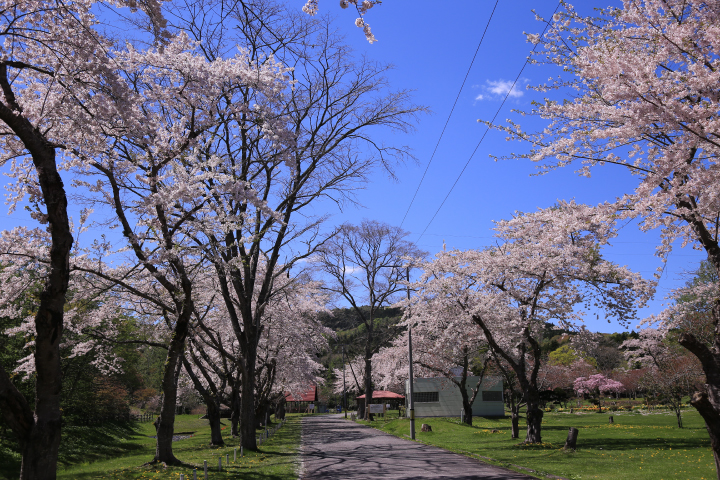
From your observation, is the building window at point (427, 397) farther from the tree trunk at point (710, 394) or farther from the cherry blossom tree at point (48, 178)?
the cherry blossom tree at point (48, 178)

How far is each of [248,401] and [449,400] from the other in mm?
30117

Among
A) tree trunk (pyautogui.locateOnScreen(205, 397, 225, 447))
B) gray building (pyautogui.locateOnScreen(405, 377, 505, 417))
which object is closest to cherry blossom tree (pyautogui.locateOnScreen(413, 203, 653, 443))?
tree trunk (pyautogui.locateOnScreen(205, 397, 225, 447))

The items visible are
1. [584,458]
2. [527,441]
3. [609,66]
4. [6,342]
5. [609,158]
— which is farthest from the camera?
Answer: [6,342]

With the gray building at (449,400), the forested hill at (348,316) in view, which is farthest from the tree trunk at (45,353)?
the gray building at (449,400)

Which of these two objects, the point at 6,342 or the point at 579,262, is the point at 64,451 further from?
the point at 579,262

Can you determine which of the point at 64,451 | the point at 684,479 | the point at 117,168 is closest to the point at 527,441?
the point at 684,479

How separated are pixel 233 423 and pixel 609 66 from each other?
25.1 metres

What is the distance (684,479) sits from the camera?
9.72m

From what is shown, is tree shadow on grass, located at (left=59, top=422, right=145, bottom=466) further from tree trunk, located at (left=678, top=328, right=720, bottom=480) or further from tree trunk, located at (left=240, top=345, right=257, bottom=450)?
tree trunk, located at (left=678, top=328, right=720, bottom=480)

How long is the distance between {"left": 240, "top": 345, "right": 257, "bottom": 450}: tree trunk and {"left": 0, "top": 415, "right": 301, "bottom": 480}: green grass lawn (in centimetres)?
60

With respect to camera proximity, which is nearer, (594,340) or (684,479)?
(684,479)

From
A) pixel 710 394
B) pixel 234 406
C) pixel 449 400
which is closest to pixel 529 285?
pixel 710 394

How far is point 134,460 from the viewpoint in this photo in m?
20.2

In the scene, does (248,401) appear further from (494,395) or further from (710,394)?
(494,395)
